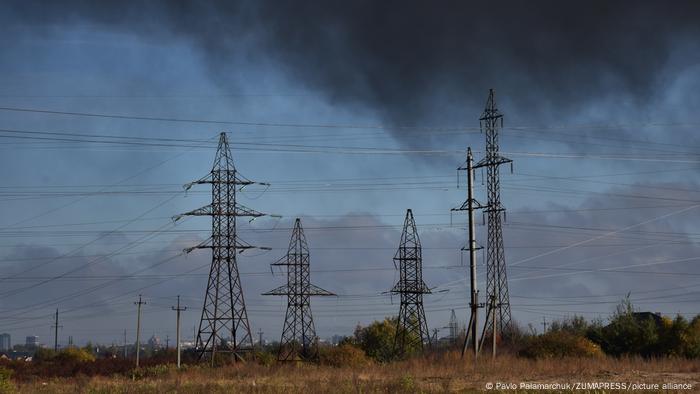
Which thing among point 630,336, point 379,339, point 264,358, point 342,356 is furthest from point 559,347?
point 379,339

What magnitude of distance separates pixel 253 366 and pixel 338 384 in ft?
60.8

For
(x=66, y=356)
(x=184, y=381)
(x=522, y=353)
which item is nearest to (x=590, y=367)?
(x=522, y=353)

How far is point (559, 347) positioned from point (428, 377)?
17.8 meters

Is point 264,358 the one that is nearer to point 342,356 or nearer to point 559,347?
point 342,356

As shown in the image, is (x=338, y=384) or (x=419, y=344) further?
(x=419, y=344)

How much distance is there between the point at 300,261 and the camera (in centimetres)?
7775

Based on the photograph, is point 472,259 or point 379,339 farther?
point 379,339

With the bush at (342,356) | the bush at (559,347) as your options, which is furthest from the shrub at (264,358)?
the bush at (559,347)

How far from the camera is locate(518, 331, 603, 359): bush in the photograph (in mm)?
52438

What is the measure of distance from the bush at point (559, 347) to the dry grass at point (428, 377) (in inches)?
277

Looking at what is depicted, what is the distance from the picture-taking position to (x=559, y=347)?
53.8m

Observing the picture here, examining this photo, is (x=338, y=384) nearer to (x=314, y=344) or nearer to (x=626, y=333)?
(x=626, y=333)

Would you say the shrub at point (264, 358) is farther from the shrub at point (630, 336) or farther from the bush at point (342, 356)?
the shrub at point (630, 336)

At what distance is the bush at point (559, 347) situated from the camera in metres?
52.4
